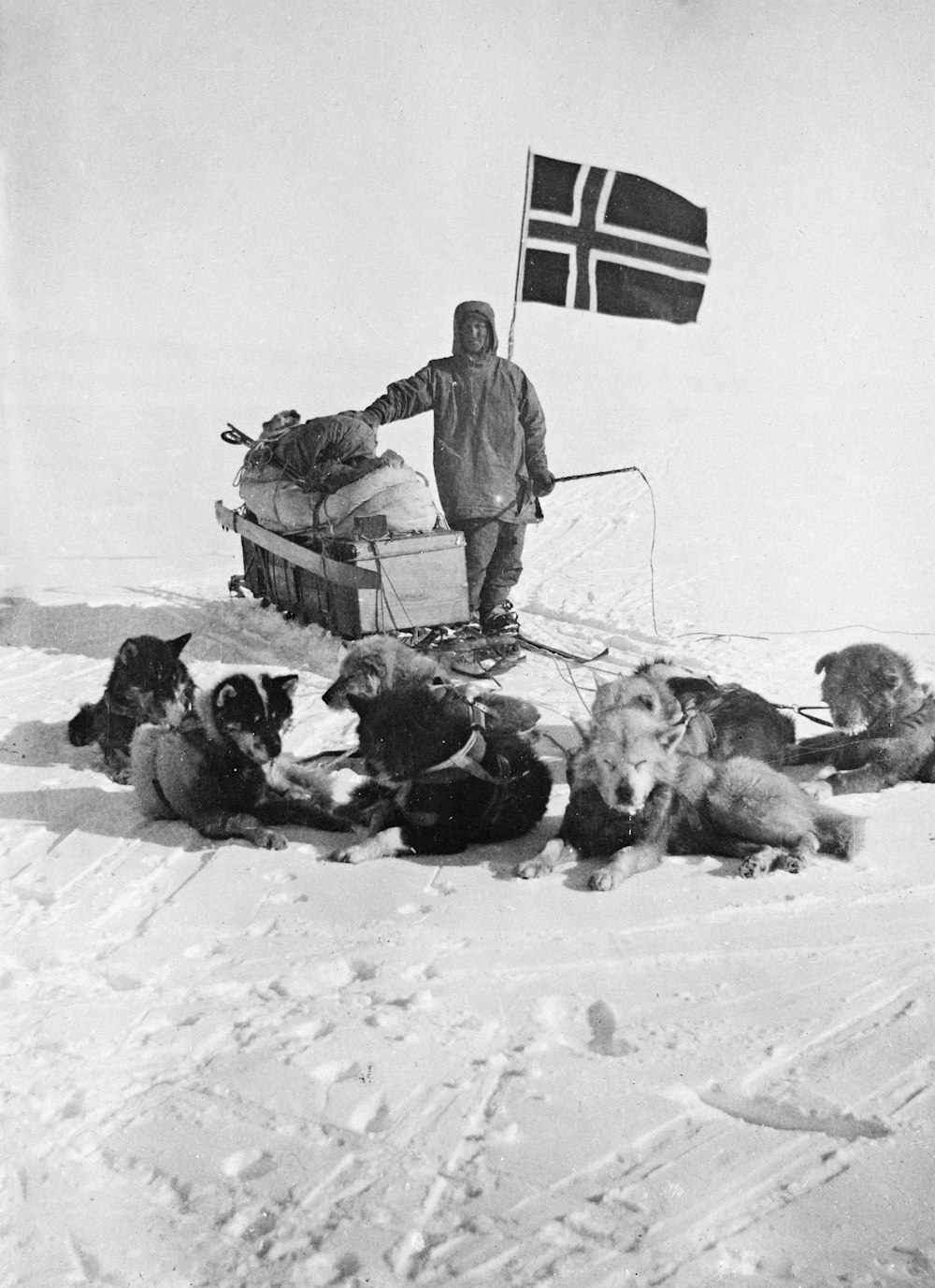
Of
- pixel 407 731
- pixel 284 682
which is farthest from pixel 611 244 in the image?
pixel 407 731

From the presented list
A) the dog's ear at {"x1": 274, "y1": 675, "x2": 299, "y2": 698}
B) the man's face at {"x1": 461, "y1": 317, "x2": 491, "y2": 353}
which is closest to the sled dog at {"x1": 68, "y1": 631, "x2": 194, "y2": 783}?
the dog's ear at {"x1": 274, "y1": 675, "x2": 299, "y2": 698}

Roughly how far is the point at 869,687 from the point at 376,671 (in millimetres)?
2388

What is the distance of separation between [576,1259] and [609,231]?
250 inches

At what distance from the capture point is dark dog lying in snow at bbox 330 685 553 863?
3.89 m

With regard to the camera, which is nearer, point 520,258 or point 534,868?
point 534,868

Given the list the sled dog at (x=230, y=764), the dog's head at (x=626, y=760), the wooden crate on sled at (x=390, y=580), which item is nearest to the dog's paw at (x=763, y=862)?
the dog's head at (x=626, y=760)

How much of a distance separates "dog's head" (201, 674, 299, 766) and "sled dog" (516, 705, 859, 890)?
47.8 inches

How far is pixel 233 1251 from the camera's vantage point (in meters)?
1.88

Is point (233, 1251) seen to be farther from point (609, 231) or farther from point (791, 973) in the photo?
point (609, 231)

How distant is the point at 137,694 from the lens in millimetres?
4770

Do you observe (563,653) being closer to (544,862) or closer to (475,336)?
(475,336)

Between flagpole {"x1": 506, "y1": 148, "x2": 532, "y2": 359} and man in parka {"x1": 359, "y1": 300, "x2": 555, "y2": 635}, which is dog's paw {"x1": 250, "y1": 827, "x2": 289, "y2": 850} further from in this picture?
flagpole {"x1": 506, "y1": 148, "x2": 532, "y2": 359}

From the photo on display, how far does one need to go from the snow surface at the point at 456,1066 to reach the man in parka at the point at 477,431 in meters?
3.46

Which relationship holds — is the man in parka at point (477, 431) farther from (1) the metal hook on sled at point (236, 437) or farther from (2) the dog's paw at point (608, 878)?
(2) the dog's paw at point (608, 878)
